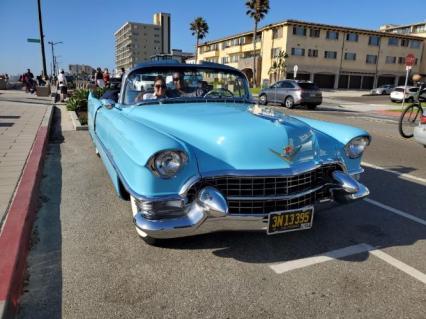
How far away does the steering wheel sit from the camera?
4848 millimetres

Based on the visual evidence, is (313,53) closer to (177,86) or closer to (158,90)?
(177,86)

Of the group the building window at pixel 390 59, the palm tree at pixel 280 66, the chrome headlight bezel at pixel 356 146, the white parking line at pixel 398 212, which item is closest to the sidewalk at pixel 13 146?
the chrome headlight bezel at pixel 356 146

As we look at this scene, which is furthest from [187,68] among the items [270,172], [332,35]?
[332,35]

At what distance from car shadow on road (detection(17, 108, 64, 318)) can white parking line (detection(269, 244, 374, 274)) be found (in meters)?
1.69

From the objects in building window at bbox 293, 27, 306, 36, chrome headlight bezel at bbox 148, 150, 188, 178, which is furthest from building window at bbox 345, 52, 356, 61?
chrome headlight bezel at bbox 148, 150, 188, 178

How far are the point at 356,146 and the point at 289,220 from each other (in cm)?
130

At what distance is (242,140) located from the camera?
3.07 metres

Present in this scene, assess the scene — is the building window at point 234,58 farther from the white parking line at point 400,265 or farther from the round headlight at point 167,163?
the round headlight at point 167,163

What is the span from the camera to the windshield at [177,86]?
4.59 m

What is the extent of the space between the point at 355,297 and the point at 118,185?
2.24 meters

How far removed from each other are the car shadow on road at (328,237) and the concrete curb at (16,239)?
1.16m

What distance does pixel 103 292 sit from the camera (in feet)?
8.85

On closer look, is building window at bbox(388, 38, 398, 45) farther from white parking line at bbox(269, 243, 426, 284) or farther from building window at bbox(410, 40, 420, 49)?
white parking line at bbox(269, 243, 426, 284)

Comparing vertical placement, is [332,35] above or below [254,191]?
above
